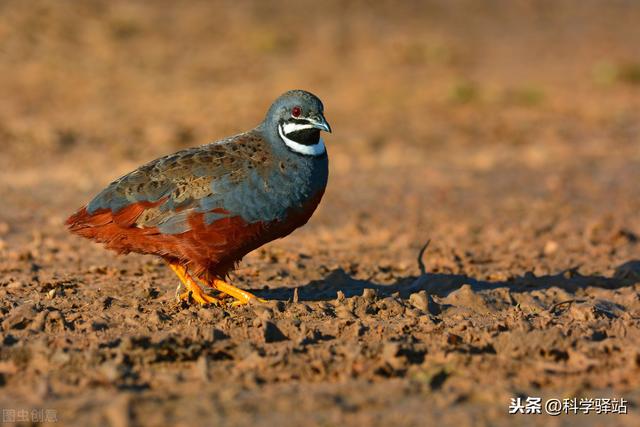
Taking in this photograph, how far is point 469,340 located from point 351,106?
13685mm

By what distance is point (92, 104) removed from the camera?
19000mm

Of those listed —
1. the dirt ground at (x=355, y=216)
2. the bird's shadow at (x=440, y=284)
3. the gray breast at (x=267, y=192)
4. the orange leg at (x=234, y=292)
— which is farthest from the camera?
the bird's shadow at (x=440, y=284)

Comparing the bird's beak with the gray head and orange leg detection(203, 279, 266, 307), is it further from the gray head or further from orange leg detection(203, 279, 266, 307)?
orange leg detection(203, 279, 266, 307)

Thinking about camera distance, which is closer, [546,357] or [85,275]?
[546,357]

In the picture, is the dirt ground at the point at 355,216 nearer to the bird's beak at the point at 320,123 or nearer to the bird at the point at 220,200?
the bird at the point at 220,200

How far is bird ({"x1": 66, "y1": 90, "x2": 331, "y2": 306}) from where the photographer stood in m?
7.10

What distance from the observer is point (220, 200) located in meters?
7.09

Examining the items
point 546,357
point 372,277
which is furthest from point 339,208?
point 546,357

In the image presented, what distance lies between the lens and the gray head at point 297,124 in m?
7.40

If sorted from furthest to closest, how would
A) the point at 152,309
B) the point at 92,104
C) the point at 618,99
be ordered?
the point at 618,99 → the point at 92,104 → the point at 152,309

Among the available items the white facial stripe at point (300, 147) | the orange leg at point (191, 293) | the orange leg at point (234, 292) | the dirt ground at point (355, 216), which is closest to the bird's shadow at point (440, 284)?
the dirt ground at point (355, 216)

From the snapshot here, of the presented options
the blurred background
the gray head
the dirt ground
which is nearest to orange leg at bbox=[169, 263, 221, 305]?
the dirt ground

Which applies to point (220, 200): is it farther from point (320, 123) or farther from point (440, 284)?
point (440, 284)

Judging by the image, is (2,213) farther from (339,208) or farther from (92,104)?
(92,104)
